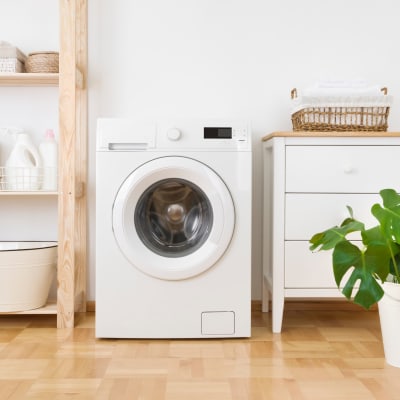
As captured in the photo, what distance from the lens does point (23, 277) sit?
7.11ft

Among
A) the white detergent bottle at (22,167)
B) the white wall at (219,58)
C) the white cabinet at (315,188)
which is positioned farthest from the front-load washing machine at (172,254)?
the white wall at (219,58)

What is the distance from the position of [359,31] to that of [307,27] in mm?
Answer: 245

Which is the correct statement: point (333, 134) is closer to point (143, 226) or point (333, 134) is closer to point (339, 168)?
point (339, 168)

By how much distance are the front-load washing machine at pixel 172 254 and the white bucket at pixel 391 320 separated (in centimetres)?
50

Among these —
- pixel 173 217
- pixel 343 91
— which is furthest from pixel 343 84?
pixel 173 217

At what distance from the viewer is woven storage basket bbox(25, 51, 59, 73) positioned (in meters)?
2.25

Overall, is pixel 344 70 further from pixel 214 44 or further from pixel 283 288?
pixel 283 288

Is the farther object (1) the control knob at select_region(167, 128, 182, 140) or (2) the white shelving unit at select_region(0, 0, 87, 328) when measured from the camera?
(2) the white shelving unit at select_region(0, 0, 87, 328)

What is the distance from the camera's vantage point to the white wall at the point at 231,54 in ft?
8.20

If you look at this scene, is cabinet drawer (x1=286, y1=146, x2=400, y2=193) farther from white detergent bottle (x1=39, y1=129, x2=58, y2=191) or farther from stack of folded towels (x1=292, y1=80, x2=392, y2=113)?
white detergent bottle (x1=39, y1=129, x2=58, y2=191)

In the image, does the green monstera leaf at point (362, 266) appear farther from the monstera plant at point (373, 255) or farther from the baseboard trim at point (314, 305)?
the baseboard trim at point (314, 305)

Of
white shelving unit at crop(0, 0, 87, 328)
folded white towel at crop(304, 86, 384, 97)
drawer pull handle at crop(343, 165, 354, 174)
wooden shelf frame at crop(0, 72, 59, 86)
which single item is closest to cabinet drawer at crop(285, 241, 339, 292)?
drawer pull handle at crop(343, 165, 354, 174)

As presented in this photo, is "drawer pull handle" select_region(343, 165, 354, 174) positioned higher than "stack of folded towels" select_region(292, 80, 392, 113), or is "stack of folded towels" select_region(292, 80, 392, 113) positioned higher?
"stack of folded towels" select_region(292, 80, 392, 113)

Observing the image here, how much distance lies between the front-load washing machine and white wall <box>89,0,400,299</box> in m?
0.53
